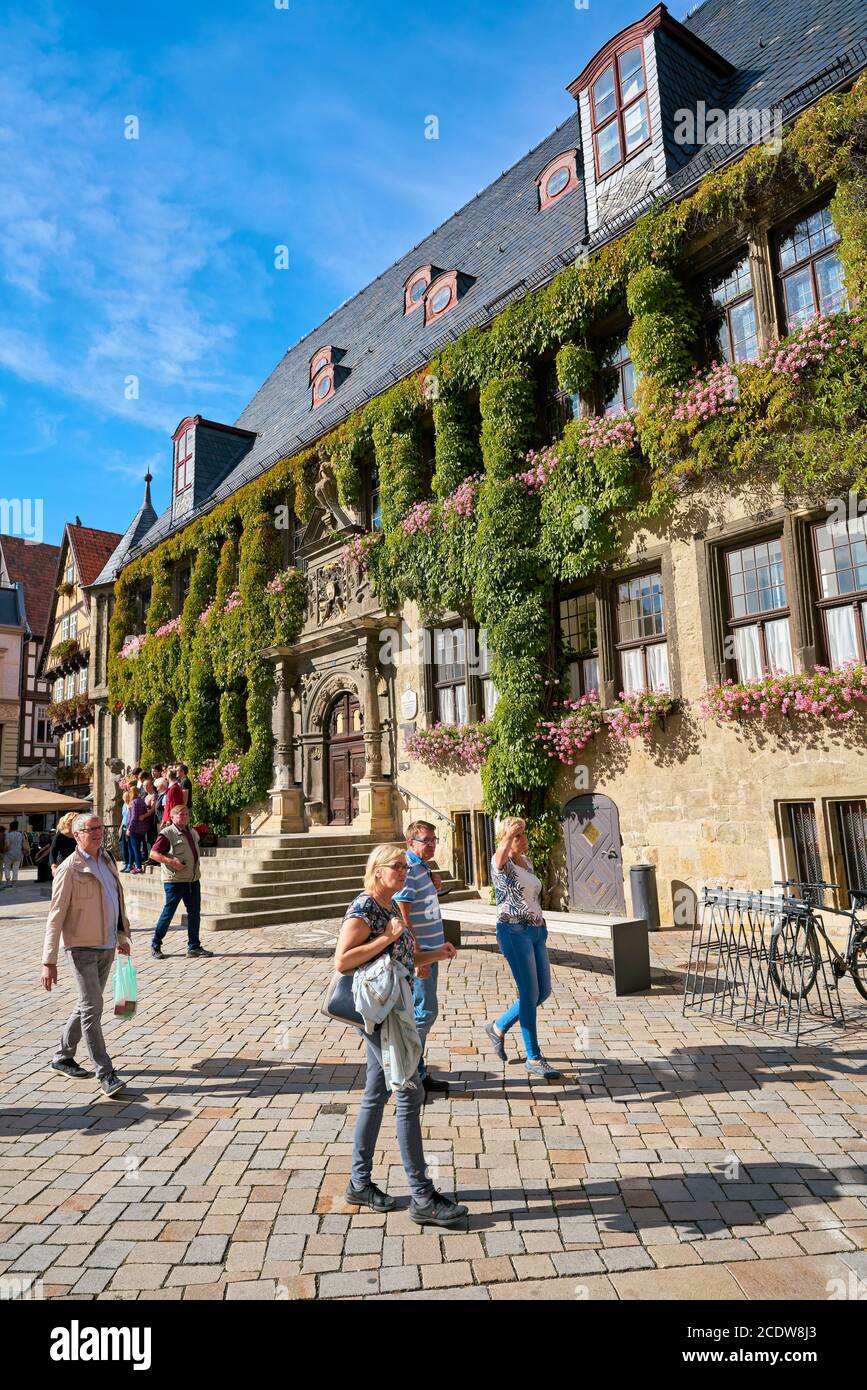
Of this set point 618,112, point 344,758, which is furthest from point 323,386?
point 344,758

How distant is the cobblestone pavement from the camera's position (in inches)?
129

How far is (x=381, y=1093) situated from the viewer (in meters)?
3.85

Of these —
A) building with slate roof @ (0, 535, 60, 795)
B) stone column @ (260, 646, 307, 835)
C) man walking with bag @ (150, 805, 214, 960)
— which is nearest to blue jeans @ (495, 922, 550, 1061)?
man walking with bag @ (150, 805, 214, 960)

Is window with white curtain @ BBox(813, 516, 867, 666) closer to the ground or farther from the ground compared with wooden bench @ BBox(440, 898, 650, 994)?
farther from the ground

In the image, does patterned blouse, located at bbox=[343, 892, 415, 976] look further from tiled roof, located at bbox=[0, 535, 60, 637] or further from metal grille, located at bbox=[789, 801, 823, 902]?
tiled roof, located at bbox=[0, 535, 60, 637]

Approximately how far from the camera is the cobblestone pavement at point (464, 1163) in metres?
3.28

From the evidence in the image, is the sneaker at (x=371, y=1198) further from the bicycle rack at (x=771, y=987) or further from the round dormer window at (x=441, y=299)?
the round dormer window at (x=441, y=299)

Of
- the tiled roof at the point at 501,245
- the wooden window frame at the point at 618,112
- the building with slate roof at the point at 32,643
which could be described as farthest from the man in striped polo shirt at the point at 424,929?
the building with slate roof at the point at 32,643

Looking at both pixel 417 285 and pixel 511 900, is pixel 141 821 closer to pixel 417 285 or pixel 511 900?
pixel 511 900

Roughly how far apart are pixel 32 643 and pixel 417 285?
3776 cm

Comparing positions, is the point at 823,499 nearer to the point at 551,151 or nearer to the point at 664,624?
the point at 664,624

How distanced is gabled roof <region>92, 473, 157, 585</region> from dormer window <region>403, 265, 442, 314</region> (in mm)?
13500
